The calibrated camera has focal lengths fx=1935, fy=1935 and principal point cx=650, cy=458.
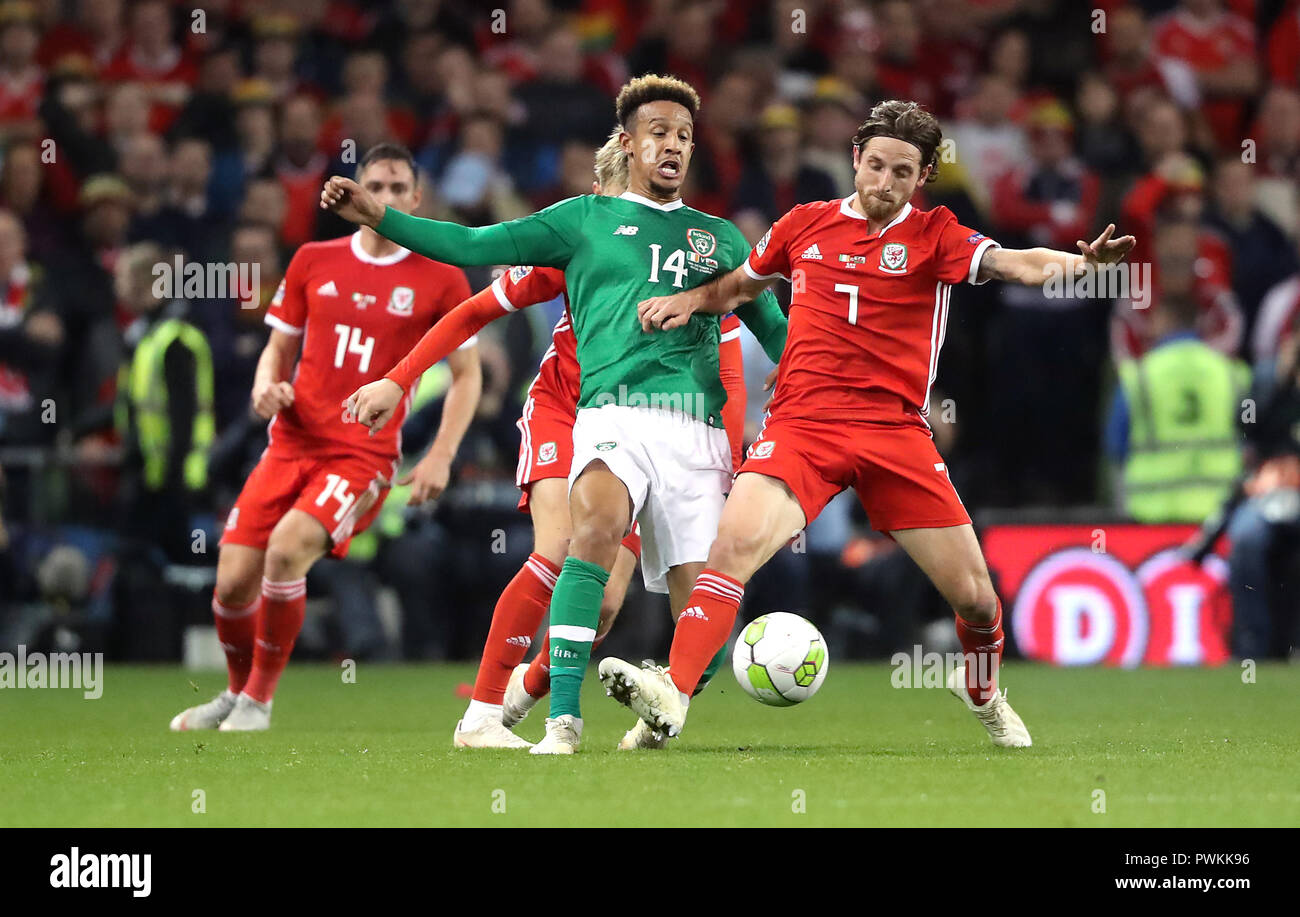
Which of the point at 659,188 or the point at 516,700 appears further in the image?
the point at 516,700

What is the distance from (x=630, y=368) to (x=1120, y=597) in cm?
654

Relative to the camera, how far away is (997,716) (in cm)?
700

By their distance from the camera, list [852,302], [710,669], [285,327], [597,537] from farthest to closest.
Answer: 1. [285,327]
2. [710,669]
3. [852,302]
4. [597,537]

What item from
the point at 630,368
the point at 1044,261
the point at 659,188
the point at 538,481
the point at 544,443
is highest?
the point at 659,188

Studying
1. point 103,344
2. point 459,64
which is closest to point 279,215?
point 103,344

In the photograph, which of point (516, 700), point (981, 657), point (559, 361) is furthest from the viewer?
point (559, 361)

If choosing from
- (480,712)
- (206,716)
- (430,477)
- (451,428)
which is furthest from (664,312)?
(206,716)

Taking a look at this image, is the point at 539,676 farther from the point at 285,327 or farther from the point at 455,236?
the point at 285,327

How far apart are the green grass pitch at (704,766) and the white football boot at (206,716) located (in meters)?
0.16

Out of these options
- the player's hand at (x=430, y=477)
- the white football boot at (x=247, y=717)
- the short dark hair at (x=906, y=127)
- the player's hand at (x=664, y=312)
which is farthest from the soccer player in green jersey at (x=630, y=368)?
the white football boot at (x=247, y=717)

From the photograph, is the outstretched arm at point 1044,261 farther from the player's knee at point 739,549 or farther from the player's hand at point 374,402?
the player's hand at point 374,402

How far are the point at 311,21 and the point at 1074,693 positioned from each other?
9077 mm

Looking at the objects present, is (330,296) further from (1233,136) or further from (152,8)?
(1233,136)

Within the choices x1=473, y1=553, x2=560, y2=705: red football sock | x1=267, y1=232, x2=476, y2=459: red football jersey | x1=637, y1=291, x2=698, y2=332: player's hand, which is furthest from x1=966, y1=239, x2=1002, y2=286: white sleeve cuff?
x1=267, y1=232, x2=476, y2=459: red football jersey
